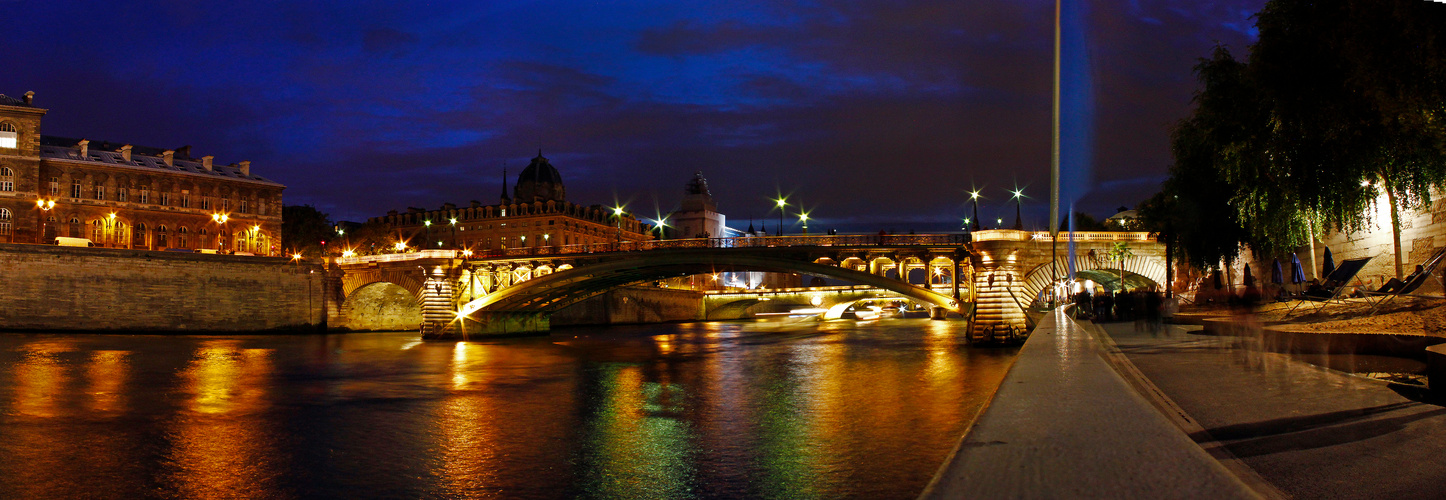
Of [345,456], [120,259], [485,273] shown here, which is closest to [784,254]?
[485,273]

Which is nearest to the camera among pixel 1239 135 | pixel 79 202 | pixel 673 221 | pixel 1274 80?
pixel 1274 80

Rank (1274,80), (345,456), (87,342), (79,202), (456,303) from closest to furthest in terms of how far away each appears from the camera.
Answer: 1. (345,456)
2. (1274,80)
3. (87,342)
4. (456,303)
5. (79,202)

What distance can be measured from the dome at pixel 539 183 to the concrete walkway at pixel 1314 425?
408ft

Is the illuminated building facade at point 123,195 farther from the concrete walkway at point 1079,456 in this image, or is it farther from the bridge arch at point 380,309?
the concrete walkway at point 1079,456

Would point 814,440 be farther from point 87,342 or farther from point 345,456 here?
point 87,342

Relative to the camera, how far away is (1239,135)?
23.0 meters

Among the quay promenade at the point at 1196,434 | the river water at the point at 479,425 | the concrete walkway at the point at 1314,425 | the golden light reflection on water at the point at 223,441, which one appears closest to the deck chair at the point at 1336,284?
the river water at the point at 479,425

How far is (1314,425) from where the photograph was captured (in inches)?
333

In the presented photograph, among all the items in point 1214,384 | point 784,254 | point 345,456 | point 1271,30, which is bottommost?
point 345,456

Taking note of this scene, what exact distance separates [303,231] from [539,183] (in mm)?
49087

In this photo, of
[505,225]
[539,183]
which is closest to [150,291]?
[505,225]

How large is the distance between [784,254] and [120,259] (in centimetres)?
4077

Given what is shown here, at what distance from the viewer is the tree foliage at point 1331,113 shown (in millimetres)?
15680

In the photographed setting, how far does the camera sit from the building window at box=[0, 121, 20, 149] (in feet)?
198
